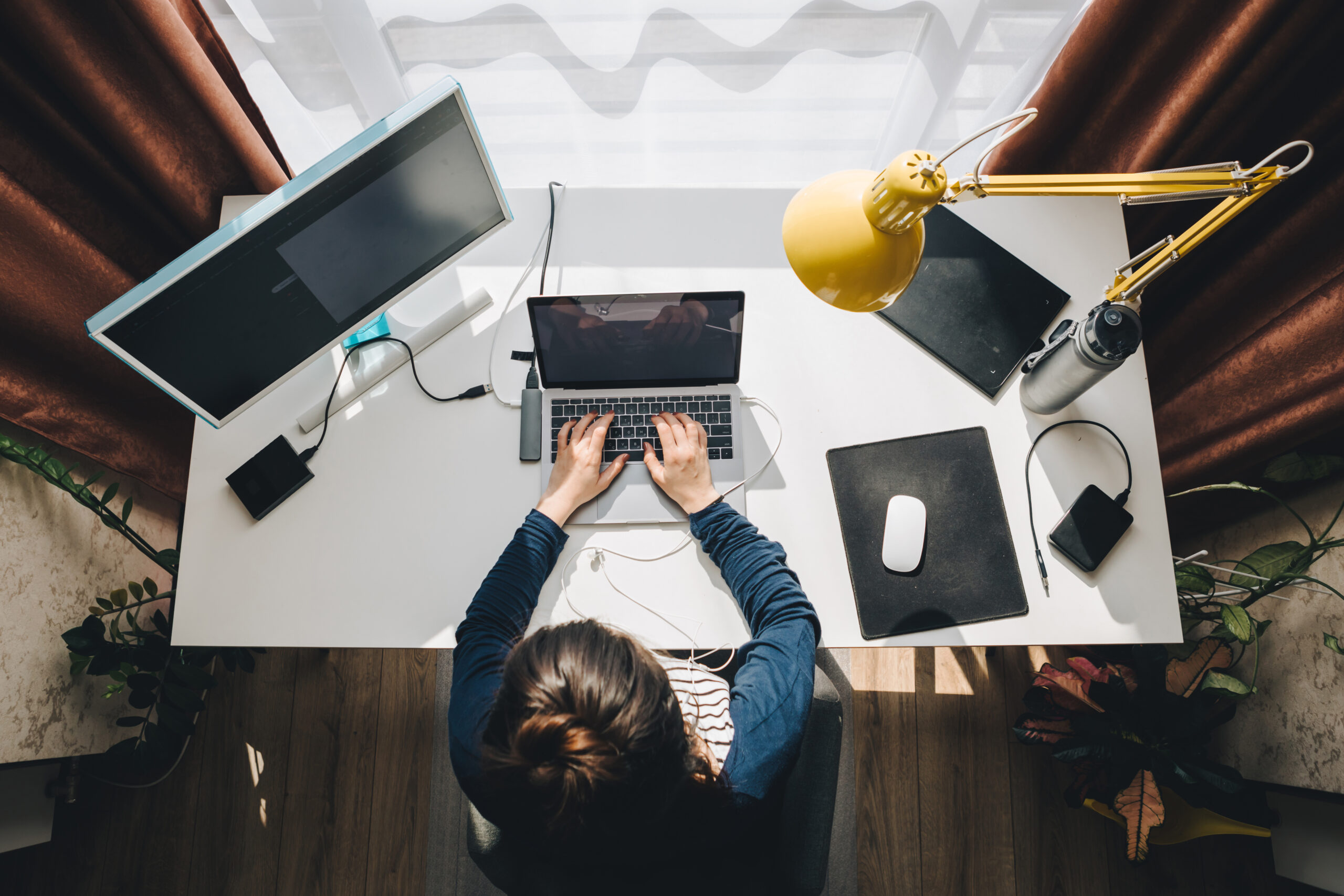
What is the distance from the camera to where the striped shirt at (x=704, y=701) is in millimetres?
919

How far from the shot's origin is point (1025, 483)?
3.58 feet

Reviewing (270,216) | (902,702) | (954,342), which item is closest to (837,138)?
(954,342)

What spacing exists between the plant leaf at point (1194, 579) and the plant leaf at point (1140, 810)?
0.35 meters

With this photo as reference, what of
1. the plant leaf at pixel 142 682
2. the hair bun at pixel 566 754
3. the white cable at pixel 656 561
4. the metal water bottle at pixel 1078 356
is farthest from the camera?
the plant leaf at pixel 142 682

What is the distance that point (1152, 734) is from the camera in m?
1.24

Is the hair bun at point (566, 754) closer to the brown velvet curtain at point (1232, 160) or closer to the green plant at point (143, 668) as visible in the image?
the green plant at point (143, 668)

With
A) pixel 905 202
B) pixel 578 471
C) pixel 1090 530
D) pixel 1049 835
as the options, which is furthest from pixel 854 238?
pixel 1049 835

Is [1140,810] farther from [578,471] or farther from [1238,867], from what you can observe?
[578,471]

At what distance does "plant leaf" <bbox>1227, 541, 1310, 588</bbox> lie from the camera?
113cm

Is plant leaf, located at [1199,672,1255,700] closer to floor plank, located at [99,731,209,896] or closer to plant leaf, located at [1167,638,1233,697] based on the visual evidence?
plant leaf, located at [1167,638,1233,697]

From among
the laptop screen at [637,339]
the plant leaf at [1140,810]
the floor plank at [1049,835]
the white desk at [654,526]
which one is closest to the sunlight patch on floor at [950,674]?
the floor plank at [1049,835]

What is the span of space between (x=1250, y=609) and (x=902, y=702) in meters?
0.76

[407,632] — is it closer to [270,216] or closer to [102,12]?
[270,216]

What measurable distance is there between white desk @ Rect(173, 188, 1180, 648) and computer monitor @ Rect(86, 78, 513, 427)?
15cm
